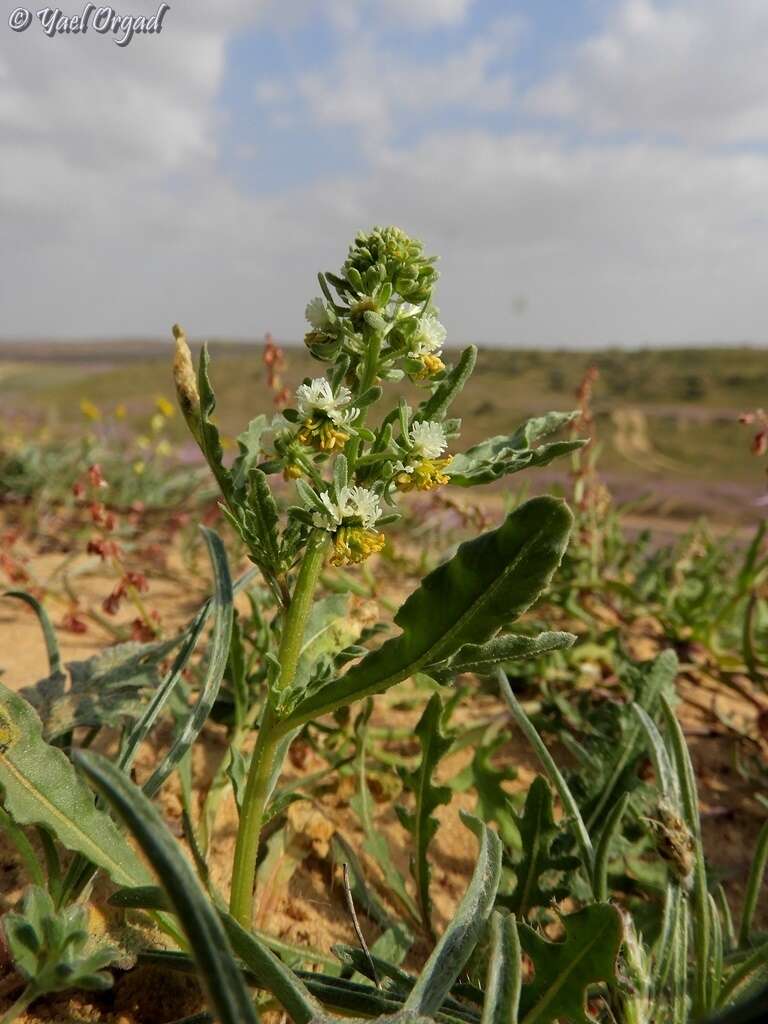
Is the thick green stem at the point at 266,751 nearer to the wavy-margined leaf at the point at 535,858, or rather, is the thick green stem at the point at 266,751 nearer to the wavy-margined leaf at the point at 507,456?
the wavy-margined leaf at the point at 507,456

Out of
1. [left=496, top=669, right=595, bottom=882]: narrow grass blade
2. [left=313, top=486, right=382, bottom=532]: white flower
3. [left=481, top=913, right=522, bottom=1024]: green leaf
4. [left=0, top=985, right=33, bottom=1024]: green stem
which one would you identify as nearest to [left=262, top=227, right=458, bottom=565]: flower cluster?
[left=313, top=486, right=382, bottom=532]: white flower

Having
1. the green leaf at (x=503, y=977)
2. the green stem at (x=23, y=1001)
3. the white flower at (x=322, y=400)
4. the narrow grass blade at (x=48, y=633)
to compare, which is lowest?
the green stem at (x=23, y=1001)

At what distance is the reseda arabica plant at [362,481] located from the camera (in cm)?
90


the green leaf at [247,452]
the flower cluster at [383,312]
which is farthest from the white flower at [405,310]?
the green leaf at [247,452]

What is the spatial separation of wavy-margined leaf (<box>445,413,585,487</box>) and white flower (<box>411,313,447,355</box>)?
15cm

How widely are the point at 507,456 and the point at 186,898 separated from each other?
2.31 feet

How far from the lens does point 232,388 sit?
21.4 metres

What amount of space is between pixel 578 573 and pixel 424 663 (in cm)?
161

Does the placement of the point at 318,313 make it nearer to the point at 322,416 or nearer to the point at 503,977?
the point at 322,416

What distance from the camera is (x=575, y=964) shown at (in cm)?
91

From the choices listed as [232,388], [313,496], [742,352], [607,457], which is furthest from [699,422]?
[313,496]

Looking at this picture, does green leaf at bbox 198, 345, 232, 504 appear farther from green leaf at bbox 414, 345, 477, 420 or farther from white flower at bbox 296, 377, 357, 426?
green leaf at bbox 414, 345, 477, 420

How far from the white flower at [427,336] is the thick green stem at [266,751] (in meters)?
0.28

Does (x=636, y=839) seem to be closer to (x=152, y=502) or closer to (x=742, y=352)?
(x=152, y=502)
